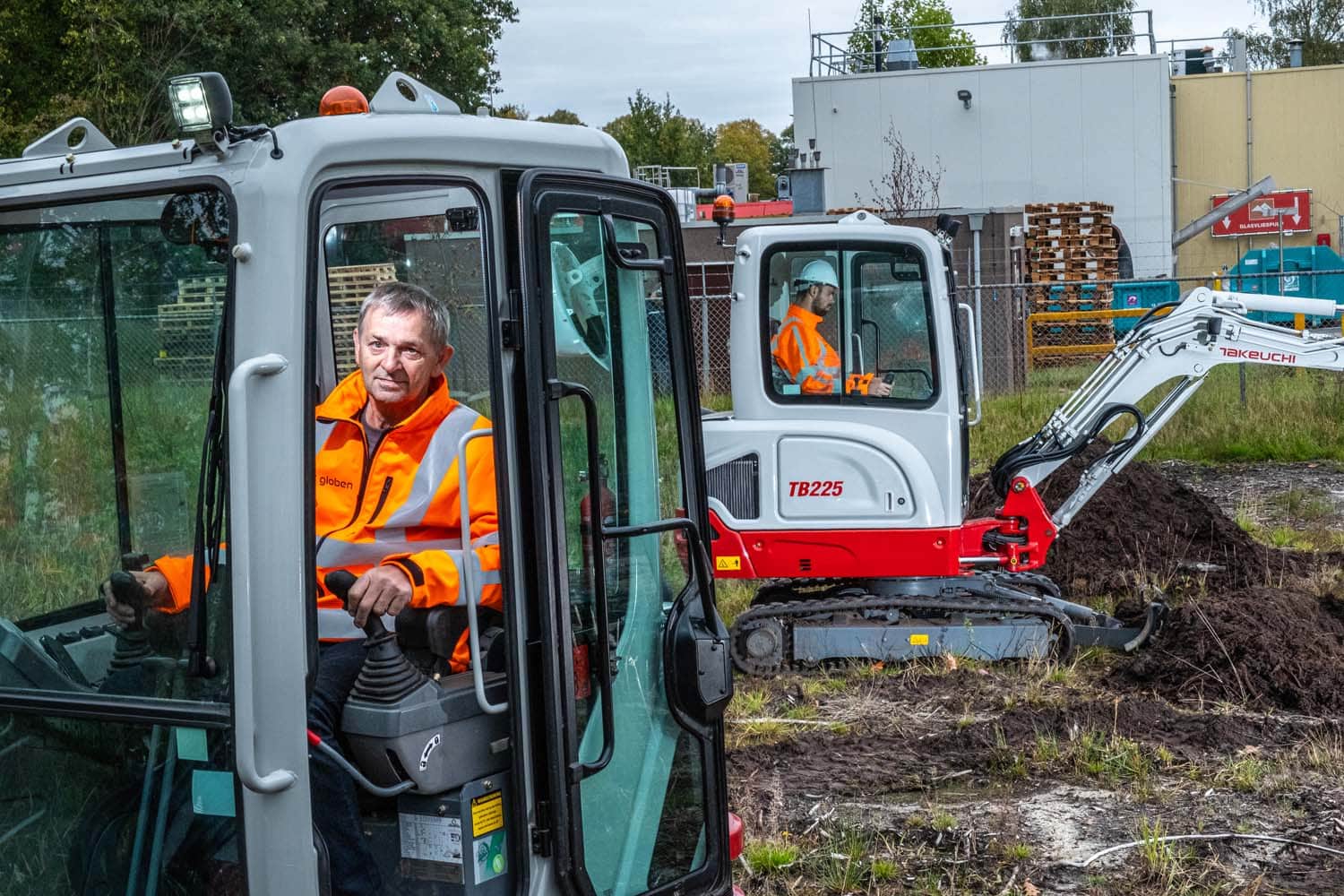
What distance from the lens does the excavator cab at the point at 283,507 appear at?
8.84ft

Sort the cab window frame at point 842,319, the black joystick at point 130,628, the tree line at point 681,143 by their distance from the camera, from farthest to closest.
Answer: the tree line at point 681,143 < the cab window frame at point 842,319 < the black joystick at point 130,628

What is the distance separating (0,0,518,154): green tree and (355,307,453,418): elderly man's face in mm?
12464

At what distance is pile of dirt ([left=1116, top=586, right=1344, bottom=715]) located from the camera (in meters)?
7.38

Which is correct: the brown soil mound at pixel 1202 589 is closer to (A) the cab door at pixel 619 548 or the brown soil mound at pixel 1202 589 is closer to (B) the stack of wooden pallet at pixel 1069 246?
Answer: (A) the cab door at pixel 619 548

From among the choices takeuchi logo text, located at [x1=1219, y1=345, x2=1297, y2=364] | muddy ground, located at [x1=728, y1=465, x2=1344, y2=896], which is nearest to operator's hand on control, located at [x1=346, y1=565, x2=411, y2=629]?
muddy ground, located at [x1=728, y1=465, x2=1344, y2=896]

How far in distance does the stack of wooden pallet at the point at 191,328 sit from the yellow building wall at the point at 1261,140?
32282 mm

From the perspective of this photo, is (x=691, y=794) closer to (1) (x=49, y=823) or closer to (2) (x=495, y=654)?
(2) (x=495, y=654)

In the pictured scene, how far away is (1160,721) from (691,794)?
4102 millimetres

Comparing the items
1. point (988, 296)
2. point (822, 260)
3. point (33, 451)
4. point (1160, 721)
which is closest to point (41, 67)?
point (988, 296)

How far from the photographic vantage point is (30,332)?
119 inches

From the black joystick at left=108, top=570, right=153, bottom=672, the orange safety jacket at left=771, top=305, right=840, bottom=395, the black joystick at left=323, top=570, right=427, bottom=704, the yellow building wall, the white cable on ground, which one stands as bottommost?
the white cable on ground

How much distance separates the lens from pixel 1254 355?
9.04 meters

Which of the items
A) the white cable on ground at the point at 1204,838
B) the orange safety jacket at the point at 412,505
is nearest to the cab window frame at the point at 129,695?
the orange safety jacket at the point at 412,505

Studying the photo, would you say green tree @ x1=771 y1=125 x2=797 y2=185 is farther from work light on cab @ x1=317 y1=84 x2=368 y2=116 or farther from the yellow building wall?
work light on cab @ x1=317 y1=84 x2=368 y2=116
